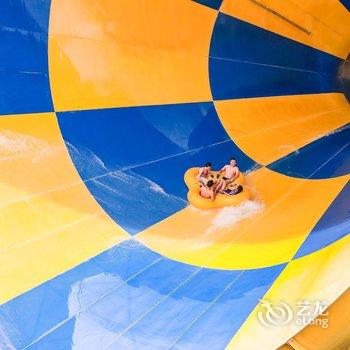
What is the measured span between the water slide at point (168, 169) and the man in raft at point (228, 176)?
0.16 m

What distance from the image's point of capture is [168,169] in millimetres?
2857

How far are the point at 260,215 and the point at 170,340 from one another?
107cm

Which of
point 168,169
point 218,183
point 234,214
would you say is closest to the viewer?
point 234,214

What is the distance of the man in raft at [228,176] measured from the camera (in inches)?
107

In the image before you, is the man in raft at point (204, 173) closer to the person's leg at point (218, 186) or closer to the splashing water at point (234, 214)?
the person's leg at point (218, 186)

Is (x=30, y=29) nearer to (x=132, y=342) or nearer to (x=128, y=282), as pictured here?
(x=128, y=282)

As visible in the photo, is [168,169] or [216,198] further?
[168,169]

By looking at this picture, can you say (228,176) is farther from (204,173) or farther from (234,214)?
(234,214)

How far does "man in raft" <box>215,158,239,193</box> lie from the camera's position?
2715 millimetres

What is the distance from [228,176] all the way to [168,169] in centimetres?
37

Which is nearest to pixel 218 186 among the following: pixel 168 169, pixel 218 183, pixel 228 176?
pixel 218 183

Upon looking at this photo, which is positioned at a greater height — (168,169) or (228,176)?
(168,169)

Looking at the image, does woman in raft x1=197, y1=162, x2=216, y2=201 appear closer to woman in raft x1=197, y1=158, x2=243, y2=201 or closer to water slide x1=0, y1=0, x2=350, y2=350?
woman in raft x1=197, y1=158, x2=243, y2=201

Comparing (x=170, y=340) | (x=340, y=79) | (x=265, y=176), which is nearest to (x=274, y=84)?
(x=340, y=79)
